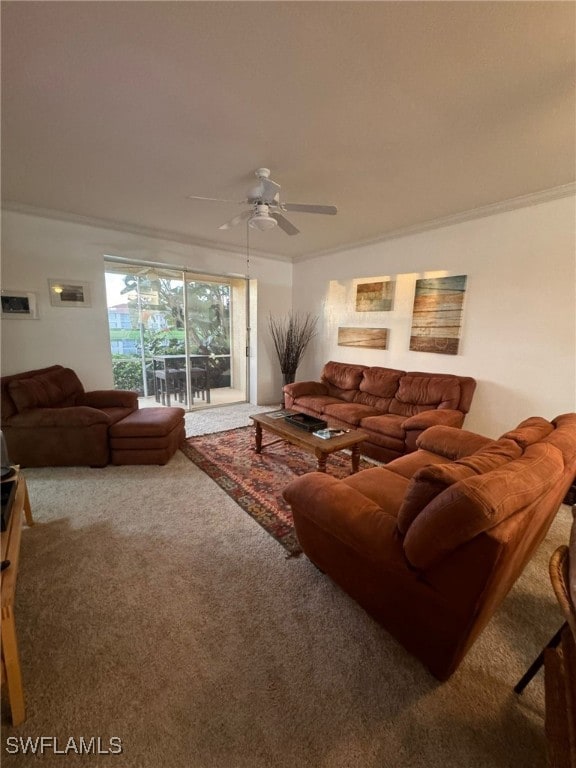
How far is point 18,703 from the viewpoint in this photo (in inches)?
41.7

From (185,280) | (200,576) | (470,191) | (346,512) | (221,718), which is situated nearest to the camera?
(221,718)

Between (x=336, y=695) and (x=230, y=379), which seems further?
(x=230, y=379)

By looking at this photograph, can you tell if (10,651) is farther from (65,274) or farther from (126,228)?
(126,228)

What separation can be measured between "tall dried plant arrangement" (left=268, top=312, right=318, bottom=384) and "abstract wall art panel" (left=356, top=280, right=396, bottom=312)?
37.9 inches

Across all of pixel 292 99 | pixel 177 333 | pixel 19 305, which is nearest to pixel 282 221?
pixel 292 99

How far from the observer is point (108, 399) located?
360 centimetres

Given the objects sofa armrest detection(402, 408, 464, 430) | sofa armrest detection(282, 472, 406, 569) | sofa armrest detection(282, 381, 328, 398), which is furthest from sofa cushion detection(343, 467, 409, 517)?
sofa armrest detection(282, 381, 328, 398)

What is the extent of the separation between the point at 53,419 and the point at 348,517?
2858 mm

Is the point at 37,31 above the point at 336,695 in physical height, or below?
above

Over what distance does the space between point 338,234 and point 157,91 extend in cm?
283

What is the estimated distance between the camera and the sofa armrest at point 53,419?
9.14 feet

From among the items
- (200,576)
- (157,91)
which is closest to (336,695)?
(200,576)

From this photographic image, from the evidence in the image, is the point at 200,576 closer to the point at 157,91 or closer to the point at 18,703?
the point at 18,703

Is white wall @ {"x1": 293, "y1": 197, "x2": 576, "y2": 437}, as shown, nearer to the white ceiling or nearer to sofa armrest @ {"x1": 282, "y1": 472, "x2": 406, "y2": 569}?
the white ceiling
